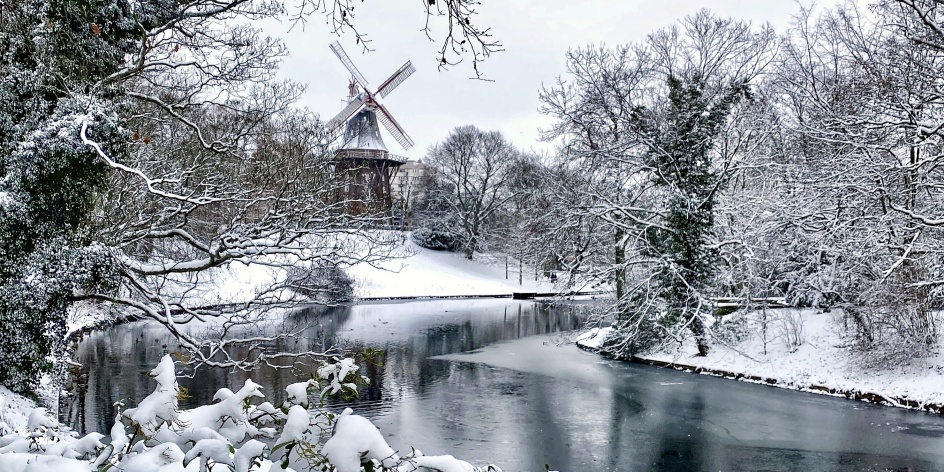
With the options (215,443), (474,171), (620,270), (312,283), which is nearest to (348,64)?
(474,171)

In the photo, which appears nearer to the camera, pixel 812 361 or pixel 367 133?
pixel 812 361

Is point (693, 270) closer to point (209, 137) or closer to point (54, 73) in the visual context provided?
point (209, 137)

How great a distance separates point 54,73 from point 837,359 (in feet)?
48.1

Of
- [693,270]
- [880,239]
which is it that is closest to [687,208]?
[693,270]

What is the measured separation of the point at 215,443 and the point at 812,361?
15104 millimetres

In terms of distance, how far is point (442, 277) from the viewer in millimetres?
43281

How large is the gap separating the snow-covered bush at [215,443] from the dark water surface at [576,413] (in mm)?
5317

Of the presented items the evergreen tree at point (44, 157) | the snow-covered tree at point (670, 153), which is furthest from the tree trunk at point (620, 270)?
the evergreen tree at point (44, 157)

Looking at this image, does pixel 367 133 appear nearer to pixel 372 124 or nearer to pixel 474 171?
pixel 372 124

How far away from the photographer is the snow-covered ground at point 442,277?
39219 millimetres

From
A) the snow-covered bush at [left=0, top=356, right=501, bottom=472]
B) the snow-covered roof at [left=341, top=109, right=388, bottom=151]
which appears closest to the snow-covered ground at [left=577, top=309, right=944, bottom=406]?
the snow-covered bush at [left=0, top=356, right=501, bottom=472]

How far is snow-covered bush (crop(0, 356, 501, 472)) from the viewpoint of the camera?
207cm

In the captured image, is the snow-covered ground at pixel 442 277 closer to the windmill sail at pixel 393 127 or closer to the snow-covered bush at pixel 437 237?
the snow-covered bush at pixel 437 237

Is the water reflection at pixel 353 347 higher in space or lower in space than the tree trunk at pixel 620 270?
lower
